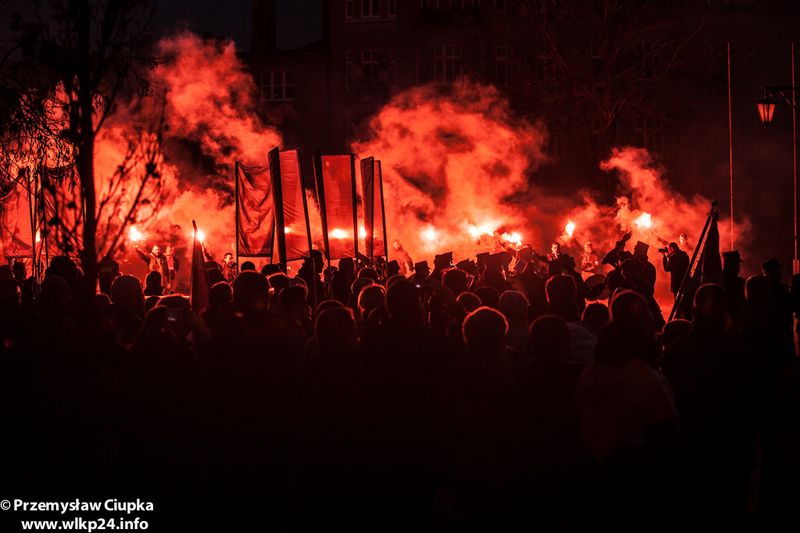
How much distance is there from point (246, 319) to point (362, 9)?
4055cm

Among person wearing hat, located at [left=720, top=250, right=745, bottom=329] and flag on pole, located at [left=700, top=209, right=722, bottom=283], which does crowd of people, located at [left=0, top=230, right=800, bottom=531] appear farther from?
flag on pole, located at [left=700, top=209, right=722, bottom=283]

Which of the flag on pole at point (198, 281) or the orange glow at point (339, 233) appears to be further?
the orange glow at point (339, 233)

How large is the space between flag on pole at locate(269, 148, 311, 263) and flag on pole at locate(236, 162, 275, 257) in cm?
31

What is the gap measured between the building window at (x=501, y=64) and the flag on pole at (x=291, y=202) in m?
28.2

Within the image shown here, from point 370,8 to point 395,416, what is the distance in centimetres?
4154

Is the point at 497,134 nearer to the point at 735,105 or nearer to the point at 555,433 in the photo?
the point at 735,105

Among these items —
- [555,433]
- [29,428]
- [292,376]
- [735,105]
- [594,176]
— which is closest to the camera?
[555,433]

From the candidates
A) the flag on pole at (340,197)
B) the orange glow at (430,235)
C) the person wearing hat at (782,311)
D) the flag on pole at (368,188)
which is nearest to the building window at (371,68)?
the orange glow at (430,235)

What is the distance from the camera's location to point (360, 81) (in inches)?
1762

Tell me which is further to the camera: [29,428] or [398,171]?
[398,171]

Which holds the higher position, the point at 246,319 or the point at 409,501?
the point at 246,319

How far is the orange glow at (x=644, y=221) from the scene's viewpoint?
35.2 metres

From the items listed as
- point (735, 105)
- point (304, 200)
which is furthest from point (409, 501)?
point (735, 105)

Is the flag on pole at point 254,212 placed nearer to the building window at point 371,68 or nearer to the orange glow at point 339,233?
the orange glow at point 339,233
